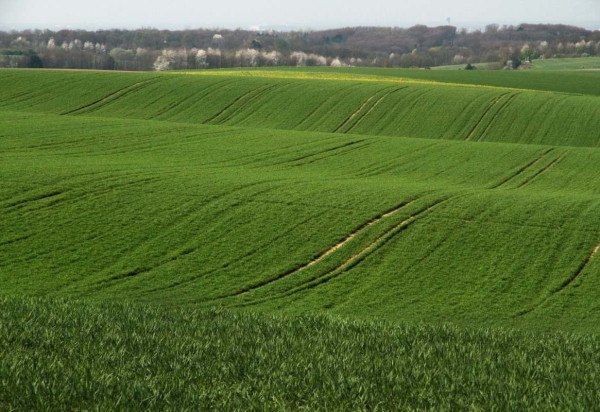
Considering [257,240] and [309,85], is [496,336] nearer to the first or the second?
[257,240]

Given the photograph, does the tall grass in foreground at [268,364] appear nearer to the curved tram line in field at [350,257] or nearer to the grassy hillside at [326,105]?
the curved tram line in field at [350,257]

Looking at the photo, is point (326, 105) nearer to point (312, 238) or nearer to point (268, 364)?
point (312, 238)

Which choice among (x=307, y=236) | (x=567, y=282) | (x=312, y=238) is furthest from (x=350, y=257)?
(x=567, y=282)

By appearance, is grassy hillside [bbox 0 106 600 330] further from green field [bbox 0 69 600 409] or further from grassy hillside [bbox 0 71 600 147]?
grassy hillside [bbox 0 71 600 147]

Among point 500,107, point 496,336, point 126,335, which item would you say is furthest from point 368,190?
point 500,107

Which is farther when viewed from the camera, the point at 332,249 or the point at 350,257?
the point at 332,249

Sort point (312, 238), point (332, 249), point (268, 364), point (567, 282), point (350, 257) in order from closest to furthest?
1. point (268, 364)
2. point (567, 282)
3. point (350, 257)
4. point (332, 249)
5. point (312, 238)

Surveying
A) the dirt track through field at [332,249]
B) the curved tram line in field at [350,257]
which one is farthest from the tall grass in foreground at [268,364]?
the dirt track through field at [332,249]
